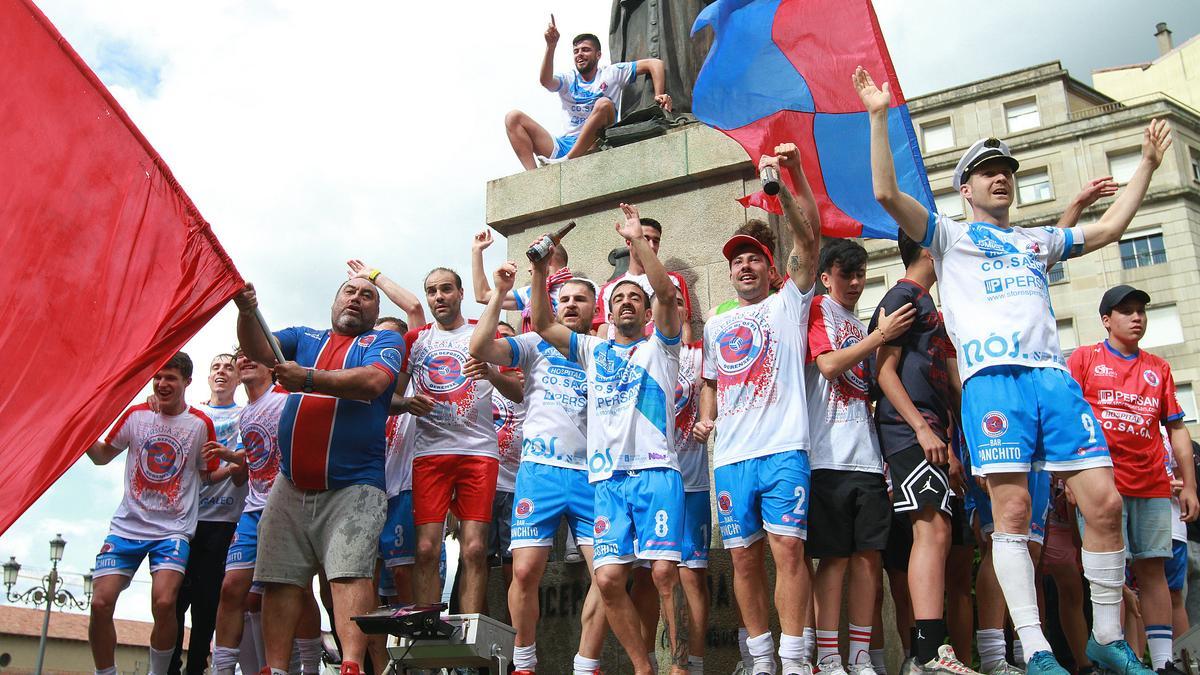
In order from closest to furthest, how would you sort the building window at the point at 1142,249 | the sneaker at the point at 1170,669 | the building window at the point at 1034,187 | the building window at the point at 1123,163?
the sneaker at the point at 1170,669, the building window at the point at 1142,249, the building window at the point at 1123,163, the building window at the point at 1034,187

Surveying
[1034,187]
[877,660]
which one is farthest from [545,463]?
[1034,187]

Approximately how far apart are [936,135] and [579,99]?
3973 centimetres

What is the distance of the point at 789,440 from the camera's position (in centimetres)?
608

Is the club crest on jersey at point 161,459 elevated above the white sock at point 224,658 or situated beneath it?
elevated above

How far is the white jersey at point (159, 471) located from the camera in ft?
26.0

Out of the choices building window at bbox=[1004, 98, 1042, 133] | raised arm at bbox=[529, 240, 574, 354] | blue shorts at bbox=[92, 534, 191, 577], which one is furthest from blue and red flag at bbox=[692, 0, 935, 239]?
building window at bbox=[1004, 98, 1042, 133]

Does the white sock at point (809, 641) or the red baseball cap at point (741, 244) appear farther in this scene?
the red baseball cap at point (741, 244)

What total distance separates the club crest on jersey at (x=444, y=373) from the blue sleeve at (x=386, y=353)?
71 cm

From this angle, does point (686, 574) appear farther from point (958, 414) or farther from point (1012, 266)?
point (1012, 266)

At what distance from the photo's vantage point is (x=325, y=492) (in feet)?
21.8

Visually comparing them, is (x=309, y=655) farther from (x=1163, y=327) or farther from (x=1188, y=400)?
(x=1163, y=327)

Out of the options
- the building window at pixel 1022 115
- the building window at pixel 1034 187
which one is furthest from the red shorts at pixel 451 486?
the building window at pixel 1022 115

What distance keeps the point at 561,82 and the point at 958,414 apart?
5841 millimetres

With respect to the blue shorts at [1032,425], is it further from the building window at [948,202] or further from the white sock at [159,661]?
the building window at [948,202]
